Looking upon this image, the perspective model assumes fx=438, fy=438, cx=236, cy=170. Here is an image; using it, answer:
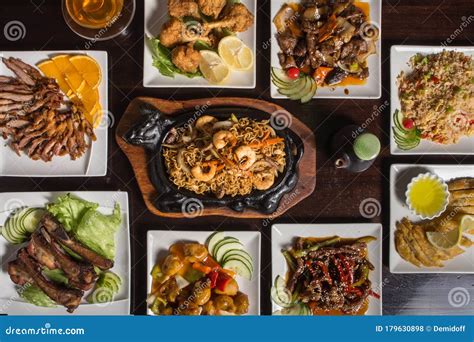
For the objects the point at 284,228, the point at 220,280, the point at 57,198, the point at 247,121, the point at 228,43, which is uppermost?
the point at 228,43

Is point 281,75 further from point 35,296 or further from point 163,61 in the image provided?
point 35,296

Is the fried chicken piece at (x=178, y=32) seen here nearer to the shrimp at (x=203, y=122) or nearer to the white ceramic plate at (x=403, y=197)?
the shrimp at (x=203, y=122)

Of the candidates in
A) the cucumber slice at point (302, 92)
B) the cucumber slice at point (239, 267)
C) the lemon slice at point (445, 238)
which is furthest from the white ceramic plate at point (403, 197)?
the cucumber slice at point (239, 267)

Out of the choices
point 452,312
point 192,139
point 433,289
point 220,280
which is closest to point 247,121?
point 192,139

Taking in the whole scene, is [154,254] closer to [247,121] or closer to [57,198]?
[57,198]

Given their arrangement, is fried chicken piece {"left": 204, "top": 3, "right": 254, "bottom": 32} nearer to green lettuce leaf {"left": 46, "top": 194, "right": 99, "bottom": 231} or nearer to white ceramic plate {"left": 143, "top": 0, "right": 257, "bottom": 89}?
white ceramic plate {"left": 143, "top": 0, "right": 257, "bottom": 89}

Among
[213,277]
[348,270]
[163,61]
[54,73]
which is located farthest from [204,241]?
[54,73]

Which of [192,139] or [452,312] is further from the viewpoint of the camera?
[452,312]
